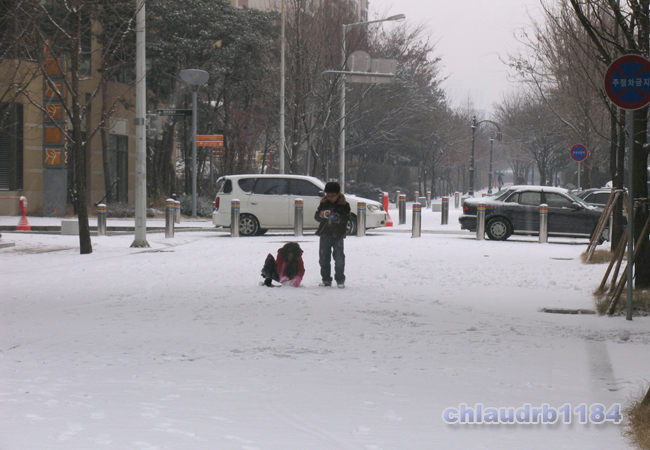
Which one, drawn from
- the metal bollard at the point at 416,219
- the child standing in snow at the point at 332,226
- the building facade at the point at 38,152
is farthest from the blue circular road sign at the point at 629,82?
the building facade at the point at 38,152

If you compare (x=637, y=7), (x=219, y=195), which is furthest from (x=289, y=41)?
(x=637, y=7)

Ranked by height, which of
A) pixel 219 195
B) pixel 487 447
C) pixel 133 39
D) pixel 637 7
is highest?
pixel 133 39

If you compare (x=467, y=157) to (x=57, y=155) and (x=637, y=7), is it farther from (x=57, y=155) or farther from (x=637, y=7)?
(x=637, y=7)

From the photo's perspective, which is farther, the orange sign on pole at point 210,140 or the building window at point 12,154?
the orange sign on pole at point 210,140

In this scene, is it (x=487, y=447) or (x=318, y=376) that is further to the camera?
(x=318, y=376)

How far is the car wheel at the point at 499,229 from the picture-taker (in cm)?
2217

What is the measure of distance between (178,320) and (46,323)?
143 cm

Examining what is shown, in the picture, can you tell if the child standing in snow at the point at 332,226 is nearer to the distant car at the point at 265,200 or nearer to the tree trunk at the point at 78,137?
the tree trunk at the point at 78,137

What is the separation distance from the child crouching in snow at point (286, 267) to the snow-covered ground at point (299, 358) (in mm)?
216

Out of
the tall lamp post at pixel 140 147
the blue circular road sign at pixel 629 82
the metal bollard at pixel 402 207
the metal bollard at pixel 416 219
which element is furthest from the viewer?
the metal bollard at pixel 402 207

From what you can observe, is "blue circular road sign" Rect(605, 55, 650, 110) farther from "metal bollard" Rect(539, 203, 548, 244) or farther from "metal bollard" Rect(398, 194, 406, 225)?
"metal bollard" Rect(398, 194, 406, 225)

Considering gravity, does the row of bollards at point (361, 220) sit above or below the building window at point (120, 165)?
below

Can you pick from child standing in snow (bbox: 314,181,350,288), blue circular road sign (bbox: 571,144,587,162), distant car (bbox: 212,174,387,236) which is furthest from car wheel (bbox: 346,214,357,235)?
child standing in snow (bbox: 314,181,350,288)

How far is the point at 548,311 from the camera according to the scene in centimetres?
1038
